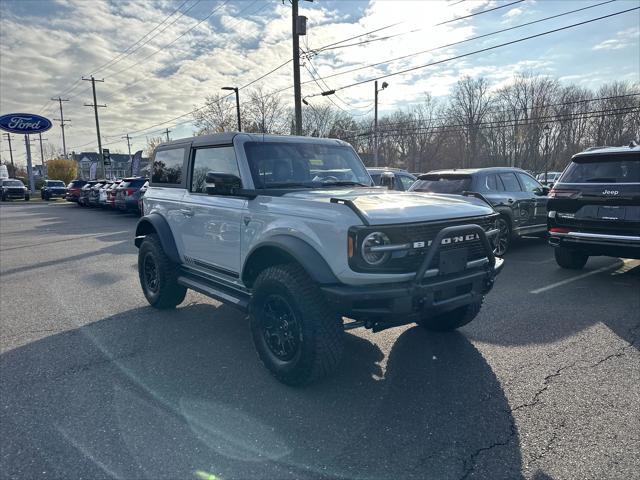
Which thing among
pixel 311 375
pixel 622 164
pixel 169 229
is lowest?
pixel 311 375

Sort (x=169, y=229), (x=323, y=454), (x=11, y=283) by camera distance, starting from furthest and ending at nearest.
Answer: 1. (x=11, y=283)
2. (x=169, y=229)
3. (x=323, y=454)

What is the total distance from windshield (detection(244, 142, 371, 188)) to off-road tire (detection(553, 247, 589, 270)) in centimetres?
427

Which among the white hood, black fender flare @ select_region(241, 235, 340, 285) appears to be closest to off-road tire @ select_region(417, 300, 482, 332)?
the white hood

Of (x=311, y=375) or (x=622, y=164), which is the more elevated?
(x=622, y=164)

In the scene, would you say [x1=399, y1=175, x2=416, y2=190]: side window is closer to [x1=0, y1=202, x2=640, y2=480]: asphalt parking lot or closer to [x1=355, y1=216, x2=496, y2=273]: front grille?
[x1=0, y1=202, x2=640, y2=480]: asphalt parking lot

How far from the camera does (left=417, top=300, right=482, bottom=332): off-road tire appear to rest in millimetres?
4219

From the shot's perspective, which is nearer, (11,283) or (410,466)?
(410,466)

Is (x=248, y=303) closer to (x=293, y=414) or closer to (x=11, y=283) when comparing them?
(x=293, y=414)

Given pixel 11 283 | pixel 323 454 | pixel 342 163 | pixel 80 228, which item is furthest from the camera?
pixel 80 228

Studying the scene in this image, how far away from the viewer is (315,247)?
321cm

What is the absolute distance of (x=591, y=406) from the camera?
3068mm

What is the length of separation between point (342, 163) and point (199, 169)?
1.62 metres

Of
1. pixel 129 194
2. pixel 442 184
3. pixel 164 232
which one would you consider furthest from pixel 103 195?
pixel 164 232

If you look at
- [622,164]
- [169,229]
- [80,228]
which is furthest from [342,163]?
[80,228]
